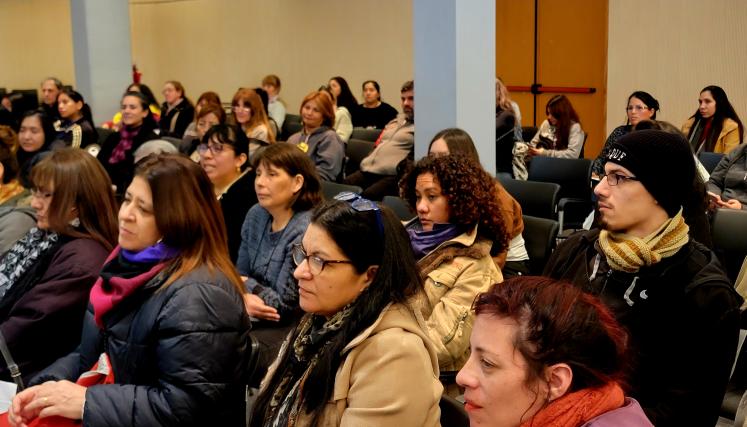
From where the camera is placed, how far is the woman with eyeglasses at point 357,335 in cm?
189

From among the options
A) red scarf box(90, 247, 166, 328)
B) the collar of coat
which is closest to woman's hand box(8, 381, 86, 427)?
red scarf box(90, 247, 166, 328)

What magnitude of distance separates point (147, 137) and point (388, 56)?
16.6 ft

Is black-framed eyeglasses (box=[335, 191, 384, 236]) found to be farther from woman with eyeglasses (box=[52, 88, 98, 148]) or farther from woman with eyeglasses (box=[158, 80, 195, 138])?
woman with eyeglasses (box=[158, 80, 195, 138])

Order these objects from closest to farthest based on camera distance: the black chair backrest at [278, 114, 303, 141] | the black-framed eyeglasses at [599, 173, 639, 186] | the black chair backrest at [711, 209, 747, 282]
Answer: the black-framed eyeglasses at [599, 173, 639, 186] < the black chair backrest at [711, 209, 747, 282] < the black chair backrest at [278, 114, 303, 141]

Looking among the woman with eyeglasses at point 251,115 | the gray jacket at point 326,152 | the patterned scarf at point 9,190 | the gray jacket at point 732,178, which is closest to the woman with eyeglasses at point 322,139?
the gray jacket at point 326,152

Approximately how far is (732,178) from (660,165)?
340 cm

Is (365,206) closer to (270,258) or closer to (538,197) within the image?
(270,258)

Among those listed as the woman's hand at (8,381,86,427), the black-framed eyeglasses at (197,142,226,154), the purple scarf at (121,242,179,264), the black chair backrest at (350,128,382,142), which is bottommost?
the woman's hand at (8,381,86,427)

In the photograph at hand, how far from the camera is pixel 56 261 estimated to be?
302 cm

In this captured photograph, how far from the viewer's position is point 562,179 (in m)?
6.09

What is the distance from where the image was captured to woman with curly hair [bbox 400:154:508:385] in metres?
2.83

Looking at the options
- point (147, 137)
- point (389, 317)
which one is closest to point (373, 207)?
point (389, 317)

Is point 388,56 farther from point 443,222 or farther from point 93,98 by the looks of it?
point 443,222

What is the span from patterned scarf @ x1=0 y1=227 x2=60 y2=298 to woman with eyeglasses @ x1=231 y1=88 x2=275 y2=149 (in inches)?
152
